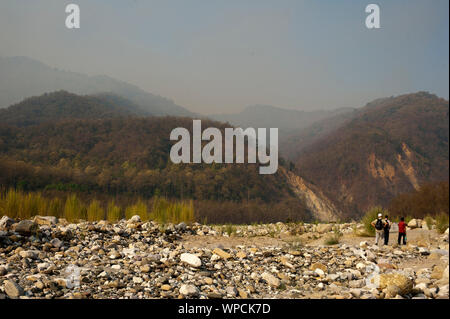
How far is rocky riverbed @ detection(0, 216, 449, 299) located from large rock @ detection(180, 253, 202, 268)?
0.02 meters

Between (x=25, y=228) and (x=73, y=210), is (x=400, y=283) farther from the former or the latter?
(x=73, y=210)

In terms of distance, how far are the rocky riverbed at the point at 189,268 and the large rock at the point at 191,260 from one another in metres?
0.02

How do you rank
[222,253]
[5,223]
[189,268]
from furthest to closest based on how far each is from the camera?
[5,223] < [222,253] < [189,268]

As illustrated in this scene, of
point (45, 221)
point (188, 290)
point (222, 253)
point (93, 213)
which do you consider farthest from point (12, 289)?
point (93, 213)

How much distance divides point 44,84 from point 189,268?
155 ft

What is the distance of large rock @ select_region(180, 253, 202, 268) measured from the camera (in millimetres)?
5487

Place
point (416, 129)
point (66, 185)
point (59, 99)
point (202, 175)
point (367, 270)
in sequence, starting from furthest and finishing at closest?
point (416, 129) → point (59, 99) → point (202, 175) → point (66, 185) → point (367, 270)

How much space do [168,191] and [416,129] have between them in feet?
216

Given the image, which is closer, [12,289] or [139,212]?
[12,289]

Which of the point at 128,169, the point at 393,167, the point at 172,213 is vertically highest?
the point at 172,213

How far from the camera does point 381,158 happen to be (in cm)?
6166

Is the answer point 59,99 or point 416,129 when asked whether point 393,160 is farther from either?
point 59,99
